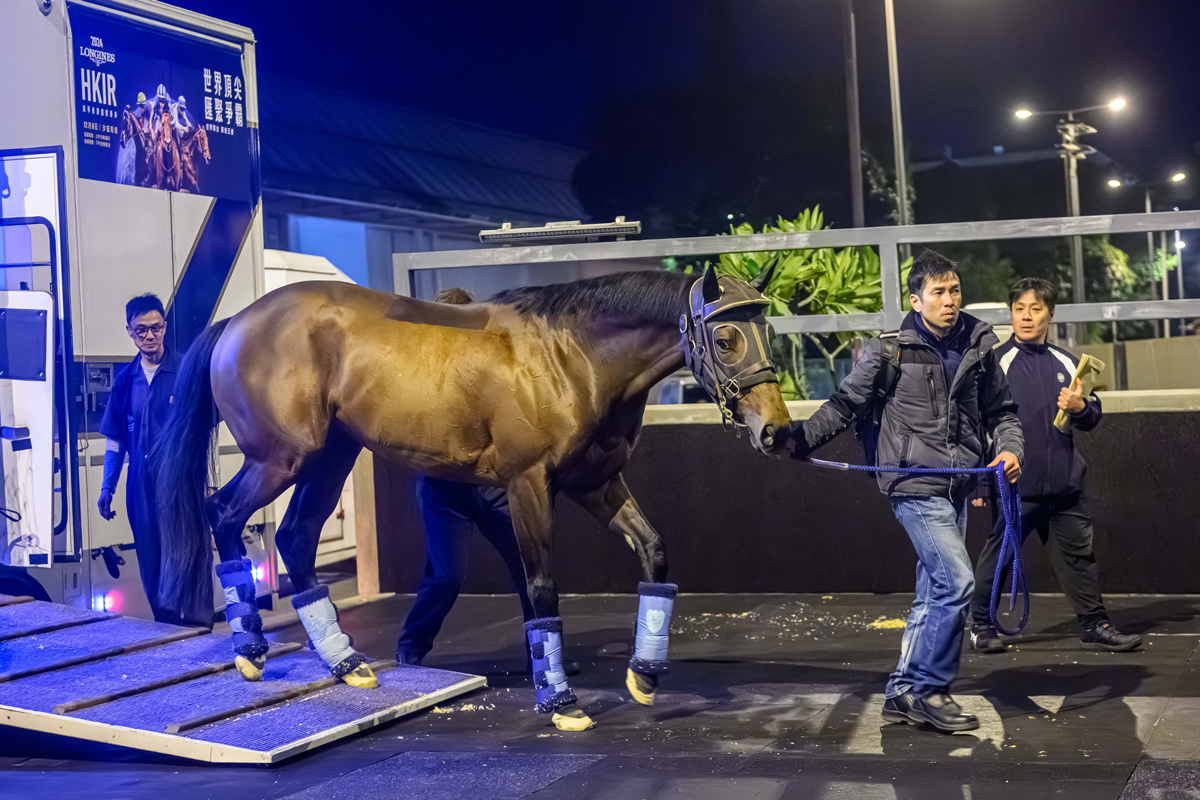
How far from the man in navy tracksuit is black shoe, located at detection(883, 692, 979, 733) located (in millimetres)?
1538

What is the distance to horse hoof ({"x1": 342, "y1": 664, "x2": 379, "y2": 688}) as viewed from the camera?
5.18 metres

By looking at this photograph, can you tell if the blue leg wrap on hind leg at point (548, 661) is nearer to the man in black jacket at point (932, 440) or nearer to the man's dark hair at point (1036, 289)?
the man in black jacket at point (932, 440)

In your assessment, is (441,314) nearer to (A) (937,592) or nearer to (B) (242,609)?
(B) (242,609)

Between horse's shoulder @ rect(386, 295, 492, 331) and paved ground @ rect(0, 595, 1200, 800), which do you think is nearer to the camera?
paved ground @ rect(0, 595, 1200, 800)

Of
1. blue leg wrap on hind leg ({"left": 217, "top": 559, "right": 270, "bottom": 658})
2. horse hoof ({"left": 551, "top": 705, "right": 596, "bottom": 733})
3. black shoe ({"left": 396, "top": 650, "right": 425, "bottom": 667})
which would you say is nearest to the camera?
horse hoof ({"left": 551, "top": 705, "right": 596, "bottom": 733})

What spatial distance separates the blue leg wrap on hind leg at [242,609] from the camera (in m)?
5.24

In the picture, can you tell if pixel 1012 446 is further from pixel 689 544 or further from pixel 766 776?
pixel 689 544

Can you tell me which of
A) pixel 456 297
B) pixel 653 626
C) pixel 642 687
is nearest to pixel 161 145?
pixel 456 297

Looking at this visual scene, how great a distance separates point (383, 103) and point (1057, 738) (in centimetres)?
3011

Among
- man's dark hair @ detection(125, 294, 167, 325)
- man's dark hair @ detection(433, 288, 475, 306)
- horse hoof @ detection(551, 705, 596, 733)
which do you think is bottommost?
horse hoof @ detection(551, 705, 596, 733)

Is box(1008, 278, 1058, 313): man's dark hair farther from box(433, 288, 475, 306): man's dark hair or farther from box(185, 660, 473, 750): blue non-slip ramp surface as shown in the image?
box(185, 660, 473, 750): blue non-slip ramp surface

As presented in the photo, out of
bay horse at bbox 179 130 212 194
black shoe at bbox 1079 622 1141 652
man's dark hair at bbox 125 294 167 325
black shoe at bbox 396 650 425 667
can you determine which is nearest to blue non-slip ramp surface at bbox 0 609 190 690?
black shoe at bbox 396 650 425 667

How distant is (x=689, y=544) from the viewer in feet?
25.9

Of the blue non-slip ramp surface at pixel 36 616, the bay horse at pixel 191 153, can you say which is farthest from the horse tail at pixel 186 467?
the bay horse at pixel 191 153
